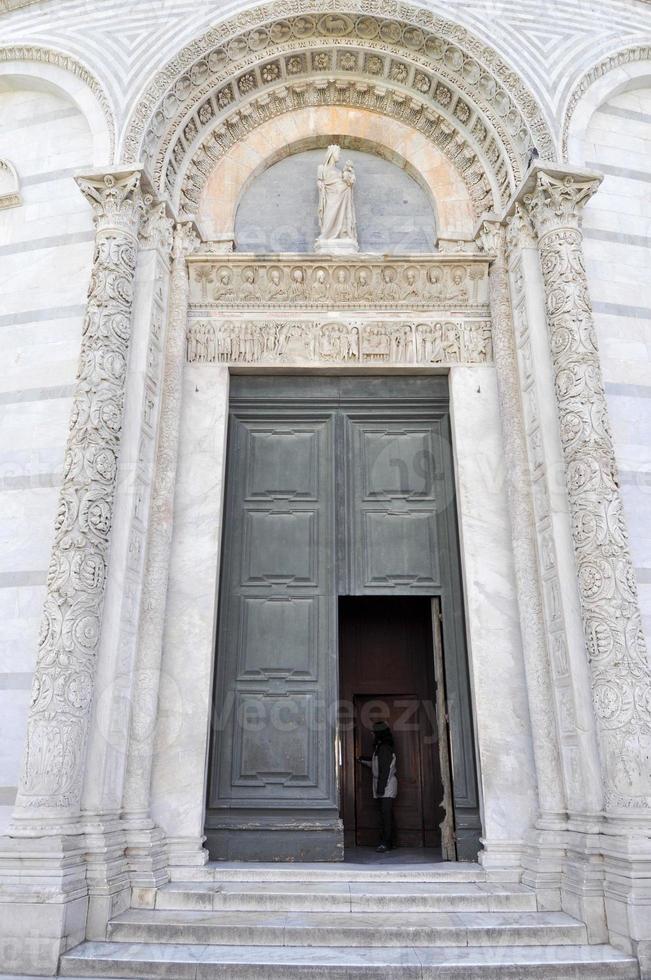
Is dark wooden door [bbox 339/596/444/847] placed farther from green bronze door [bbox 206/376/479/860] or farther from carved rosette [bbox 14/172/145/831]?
carved rosette [bbox 14/172/145/831]

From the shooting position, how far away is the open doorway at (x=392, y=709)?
29.9 feet

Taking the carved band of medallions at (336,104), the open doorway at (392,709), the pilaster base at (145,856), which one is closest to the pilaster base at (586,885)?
the pilaster base at (145,856)

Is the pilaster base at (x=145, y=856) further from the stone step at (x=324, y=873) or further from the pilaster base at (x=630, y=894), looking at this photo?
the pilaster base at (x=630, y=894)

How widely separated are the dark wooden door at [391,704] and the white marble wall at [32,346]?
4197mm

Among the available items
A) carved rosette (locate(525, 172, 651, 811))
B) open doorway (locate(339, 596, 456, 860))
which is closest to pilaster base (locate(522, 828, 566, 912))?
carved rosette (locate(525, 172, 651, 811))

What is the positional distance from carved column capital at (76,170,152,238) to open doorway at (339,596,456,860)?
17.0 ft

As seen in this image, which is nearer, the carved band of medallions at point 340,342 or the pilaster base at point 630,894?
the pilaster base at point 630,894

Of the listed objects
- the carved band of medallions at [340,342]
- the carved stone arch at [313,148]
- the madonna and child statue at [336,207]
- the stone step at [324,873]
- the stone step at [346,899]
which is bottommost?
the stone step at [346,899]

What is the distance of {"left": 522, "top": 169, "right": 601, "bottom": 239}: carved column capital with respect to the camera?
22.2 feet

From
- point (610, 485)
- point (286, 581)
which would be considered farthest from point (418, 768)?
point (610, 485)

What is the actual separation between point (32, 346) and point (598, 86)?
6784mm

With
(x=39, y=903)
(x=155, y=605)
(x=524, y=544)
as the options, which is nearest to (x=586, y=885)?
(x=524, y=544)

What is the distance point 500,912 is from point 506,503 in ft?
11.1

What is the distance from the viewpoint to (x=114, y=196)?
22.1 feet
